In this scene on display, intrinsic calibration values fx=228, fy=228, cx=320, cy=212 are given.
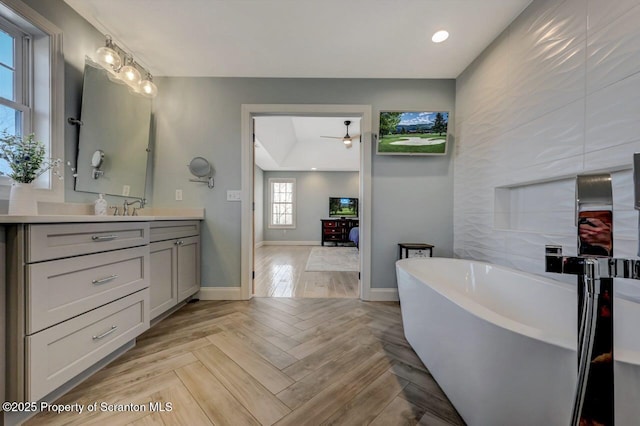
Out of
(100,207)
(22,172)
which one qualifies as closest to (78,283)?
(22,172)

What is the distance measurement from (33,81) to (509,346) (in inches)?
117

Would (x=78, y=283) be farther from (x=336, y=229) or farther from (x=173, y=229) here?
(x=336, y=229)

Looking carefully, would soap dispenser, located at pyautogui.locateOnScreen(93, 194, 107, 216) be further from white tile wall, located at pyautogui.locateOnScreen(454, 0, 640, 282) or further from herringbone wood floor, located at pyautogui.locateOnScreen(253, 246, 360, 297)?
white tile wall, located at pyautogui.locateOnScreen(454, 0, 640, 282)

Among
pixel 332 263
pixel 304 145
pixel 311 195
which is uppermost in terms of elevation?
pixel 304 145

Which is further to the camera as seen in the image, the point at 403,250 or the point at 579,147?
the point at 403,250

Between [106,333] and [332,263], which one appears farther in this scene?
[332,263]

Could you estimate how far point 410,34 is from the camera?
1.86 metres

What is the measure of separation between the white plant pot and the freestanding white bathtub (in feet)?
7.18

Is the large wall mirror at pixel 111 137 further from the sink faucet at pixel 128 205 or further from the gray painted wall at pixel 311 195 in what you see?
the gray painted wall at pixel 311 195

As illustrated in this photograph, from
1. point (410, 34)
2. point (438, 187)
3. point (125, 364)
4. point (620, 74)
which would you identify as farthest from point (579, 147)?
point (125, 364)

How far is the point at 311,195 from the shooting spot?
7168 mm

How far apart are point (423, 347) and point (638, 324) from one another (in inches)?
34.5

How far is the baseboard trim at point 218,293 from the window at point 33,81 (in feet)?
4.59

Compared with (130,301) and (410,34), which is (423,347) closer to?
(130,301)
